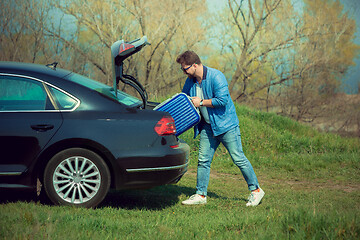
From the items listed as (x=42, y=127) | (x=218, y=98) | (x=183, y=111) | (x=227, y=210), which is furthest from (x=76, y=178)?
(x=218, y=98)

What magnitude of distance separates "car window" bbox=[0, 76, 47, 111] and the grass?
116 cm

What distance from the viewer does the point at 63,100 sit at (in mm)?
4945

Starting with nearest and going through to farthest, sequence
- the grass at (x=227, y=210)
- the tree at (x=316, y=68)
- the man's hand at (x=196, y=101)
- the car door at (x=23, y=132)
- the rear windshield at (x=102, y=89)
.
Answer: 1. the grass at (x=227, y=210)
2. the car door at (x=23, y=132)
3. the rear windshield at (x=102, y=89)
4. the man's hand at (x=196, y=101)
5. the tree at (x=316, y=68)

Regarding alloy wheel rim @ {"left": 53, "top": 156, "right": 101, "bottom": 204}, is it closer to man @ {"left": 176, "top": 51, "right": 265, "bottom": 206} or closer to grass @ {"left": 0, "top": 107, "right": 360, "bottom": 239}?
grass @ {"left": 0, "top": 107, "right": 360, "bottom": 239}

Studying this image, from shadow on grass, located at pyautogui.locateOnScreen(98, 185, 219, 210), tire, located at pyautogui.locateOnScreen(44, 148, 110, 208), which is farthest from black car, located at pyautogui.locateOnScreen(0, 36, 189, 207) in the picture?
shadow on grass, located at pyautogui.locateOnScreen(98, 185, 219, 210)

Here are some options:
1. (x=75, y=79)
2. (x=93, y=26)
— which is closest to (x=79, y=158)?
(x=75, y=79)

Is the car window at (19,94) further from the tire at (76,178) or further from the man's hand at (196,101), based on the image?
the man's hand at (196,101)

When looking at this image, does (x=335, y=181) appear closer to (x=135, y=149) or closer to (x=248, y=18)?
(x=135, y=149)

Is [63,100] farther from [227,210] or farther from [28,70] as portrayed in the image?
[227,210]

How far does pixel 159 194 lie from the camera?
635 centimetres

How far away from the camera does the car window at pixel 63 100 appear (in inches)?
194

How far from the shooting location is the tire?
15.8ft

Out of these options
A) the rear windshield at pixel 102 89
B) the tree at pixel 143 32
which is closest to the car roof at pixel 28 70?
the rear windshield at pixel 102 89

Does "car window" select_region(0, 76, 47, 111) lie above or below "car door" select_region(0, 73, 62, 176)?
above
